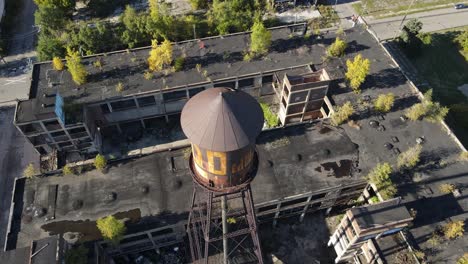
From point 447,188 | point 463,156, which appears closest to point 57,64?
point 447,188

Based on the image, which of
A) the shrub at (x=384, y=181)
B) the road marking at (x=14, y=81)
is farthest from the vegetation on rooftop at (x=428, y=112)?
the road marking at (x=14, y=81)

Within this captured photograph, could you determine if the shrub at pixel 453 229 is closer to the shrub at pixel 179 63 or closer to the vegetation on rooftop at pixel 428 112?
the vegetation on rooftop at pixel 428 112

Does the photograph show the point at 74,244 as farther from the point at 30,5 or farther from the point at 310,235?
the point at 30,5

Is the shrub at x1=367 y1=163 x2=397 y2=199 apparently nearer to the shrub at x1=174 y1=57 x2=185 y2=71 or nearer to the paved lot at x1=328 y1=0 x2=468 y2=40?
the shrub at x1=174 y1=57 x2=185 y2=71

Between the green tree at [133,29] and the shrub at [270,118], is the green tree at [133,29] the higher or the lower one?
the higher one

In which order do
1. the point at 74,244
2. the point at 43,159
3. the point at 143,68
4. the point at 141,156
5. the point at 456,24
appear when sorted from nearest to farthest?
the point at 74,244 → the point at 141,156 → the point at 43,159 → the point at 143,68 → the point at 456,24

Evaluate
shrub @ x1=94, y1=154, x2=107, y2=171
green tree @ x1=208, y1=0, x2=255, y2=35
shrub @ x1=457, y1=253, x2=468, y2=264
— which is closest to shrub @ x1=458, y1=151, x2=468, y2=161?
shrub @ x1=457, y1=253, x2=468, y2=264

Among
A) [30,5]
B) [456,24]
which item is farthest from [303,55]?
[30,5]
